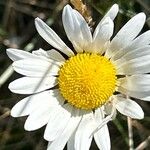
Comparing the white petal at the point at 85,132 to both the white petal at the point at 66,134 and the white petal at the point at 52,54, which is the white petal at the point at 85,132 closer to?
the white petal at the point at 66,134

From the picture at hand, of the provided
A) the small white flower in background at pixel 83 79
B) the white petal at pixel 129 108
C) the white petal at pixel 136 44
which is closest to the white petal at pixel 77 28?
the small white flower in background at pixel 83 79

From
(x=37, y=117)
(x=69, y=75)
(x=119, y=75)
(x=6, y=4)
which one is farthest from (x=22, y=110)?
(x=6, y=4)

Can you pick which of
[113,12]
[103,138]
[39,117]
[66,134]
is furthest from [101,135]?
[113,12]

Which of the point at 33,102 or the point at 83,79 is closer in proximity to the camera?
the point at 83,79

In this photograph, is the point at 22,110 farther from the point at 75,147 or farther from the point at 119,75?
the point at 119,75

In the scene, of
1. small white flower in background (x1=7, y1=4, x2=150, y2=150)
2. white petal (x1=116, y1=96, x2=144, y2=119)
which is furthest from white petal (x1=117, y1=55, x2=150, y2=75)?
white petal (x1=116, y1=96, x2=144, y2=119)

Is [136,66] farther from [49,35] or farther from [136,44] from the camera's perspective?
[49,35]
